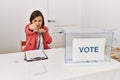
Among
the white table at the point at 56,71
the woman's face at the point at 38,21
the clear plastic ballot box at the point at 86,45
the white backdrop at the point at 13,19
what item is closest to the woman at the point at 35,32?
the woman's face at the point at 38,21

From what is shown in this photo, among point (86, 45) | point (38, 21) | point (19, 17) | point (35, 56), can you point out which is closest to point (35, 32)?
point (38, 21)

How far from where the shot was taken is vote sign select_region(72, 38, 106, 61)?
115 cm

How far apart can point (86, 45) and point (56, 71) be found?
296 mm

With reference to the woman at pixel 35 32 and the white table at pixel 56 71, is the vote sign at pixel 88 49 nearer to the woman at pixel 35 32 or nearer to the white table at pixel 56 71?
the white table at pixel 56 71

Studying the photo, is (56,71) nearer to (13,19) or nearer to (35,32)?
(35,32)

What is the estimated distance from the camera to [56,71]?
3.52ft

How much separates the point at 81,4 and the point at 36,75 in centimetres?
228

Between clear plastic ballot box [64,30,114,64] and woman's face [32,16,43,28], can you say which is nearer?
clear plastic ballot box [64,30,114,64]

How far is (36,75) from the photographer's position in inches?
39.8

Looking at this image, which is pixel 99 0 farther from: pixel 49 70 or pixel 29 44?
pixel 49 70

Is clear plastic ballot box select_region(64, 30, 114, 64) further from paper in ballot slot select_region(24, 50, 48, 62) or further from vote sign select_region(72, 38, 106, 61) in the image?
paper in ballot slot select_region(24, 50, 48, 62)

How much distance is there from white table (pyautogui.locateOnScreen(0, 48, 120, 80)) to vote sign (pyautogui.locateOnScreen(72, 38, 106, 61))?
8 cm

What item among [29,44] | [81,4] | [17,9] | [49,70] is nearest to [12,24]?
[17,9]

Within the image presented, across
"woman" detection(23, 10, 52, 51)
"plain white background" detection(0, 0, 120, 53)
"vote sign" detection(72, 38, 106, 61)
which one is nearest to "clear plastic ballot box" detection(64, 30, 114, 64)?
"vote sign" detection(72, 38, 106, 61)
